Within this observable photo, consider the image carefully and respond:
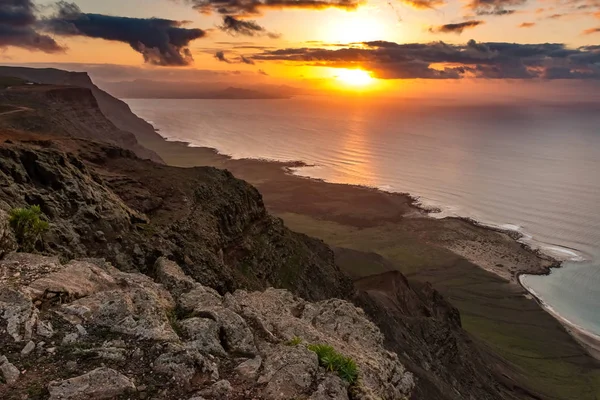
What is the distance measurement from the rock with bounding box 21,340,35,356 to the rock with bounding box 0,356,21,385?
0.52 meters

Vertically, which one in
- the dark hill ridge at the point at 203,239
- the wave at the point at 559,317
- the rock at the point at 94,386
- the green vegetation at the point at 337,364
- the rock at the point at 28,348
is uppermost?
the rock at the point at 28,348

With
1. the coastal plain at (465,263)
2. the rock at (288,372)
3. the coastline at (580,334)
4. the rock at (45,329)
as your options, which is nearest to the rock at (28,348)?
the rock at (45,329)

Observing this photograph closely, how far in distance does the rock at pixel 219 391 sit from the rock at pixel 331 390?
2169 millimetres

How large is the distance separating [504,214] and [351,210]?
37.2 meters

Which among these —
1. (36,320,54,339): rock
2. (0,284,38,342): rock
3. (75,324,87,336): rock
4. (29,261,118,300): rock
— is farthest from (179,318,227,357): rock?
(0,284,38,342): rock

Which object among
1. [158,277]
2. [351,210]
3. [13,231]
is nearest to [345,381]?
[158,277]

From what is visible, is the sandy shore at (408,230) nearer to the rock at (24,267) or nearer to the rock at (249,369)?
the rock at (249,369)

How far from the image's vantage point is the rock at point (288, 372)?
11.8 metres

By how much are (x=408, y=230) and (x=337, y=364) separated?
88776mm

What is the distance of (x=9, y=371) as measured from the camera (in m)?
Result: 10.2

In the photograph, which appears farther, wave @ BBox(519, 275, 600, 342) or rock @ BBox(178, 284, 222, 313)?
wave @ BBox(519, 275, 600, 342)

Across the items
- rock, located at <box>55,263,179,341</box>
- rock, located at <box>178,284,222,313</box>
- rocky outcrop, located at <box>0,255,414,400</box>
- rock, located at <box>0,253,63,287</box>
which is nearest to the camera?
rocky outcrop, located at <box>0,255,414,400</box>

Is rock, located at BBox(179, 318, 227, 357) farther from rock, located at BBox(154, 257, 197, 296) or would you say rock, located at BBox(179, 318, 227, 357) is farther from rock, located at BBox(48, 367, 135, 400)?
rock, located at BBox(154, 257, 197, 296)

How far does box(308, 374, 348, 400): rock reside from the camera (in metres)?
12.0
